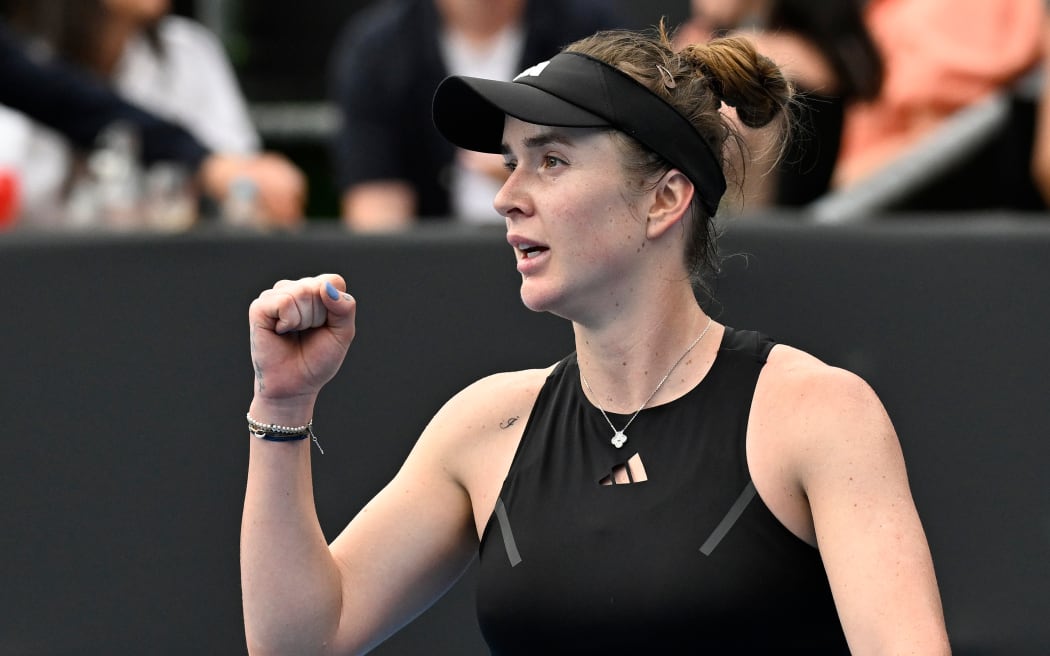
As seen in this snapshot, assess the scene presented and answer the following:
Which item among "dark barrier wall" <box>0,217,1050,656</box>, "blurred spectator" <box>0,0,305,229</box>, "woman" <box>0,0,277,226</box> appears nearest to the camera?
"dark barrier wall" <box>0,217,1050,656</box>

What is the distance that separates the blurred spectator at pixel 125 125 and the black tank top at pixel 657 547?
229cm

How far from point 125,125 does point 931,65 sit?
231 centimetres

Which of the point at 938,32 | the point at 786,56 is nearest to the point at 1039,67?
the point at 938,32

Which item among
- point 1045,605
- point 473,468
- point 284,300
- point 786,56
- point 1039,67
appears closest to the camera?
point 284,300

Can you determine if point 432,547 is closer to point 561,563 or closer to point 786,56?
point 561,563

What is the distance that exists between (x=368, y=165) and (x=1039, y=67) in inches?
76.1

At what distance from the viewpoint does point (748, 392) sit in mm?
2082

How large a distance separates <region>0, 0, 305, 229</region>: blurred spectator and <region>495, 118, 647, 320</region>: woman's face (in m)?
2.27

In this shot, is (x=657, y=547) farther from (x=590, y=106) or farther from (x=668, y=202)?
(x=590, y=106)

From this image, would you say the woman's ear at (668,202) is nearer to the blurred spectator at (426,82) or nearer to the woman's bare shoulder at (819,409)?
the woman's bare shoulder at (819,409)

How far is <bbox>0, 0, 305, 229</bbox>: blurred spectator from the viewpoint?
4.47 metres

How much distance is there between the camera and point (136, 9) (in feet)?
15.9

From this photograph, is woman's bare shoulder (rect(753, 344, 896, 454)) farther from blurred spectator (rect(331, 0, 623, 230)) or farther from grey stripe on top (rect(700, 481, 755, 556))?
blurred spectator (rect(331, 0, 623, 230))

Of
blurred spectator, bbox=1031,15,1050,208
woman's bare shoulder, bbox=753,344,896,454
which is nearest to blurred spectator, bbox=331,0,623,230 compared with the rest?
blurred spectator, bbox=1031,15,1050,208
